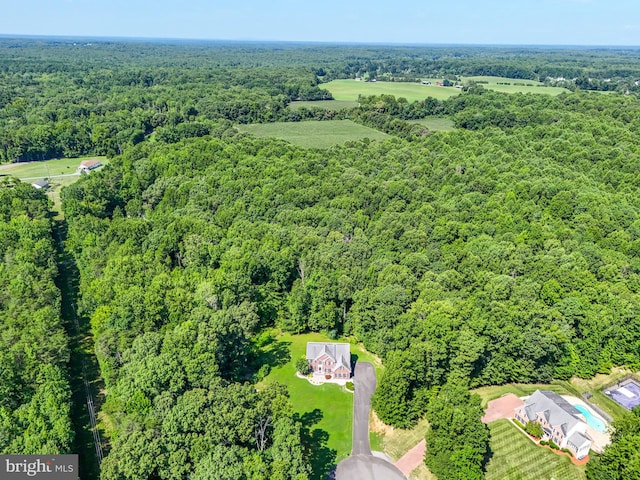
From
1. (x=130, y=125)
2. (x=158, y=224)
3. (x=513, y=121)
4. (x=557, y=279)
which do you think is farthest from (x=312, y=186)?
(x=130, y=125)

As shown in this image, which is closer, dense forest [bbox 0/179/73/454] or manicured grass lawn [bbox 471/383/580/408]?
dense forest [bbox 0/179/73/454]

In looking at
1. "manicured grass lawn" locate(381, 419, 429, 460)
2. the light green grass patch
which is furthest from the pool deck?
the light green grass patch

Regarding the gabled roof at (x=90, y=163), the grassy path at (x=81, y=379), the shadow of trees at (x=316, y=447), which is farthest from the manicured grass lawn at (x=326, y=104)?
the shadow of trees at (x=316, y=447)

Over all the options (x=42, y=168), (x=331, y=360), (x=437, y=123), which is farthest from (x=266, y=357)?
(x=437, y=123)

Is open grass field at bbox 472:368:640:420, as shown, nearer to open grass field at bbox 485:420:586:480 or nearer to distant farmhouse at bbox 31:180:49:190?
open grass field at bbox 485:420:586:480

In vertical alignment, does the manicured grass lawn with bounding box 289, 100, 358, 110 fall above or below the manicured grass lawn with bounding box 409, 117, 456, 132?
above

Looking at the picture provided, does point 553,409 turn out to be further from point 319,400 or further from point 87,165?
point 87,165

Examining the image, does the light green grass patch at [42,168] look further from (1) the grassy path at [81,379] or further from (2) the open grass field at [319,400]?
(2) the open grass field at [319,400]
